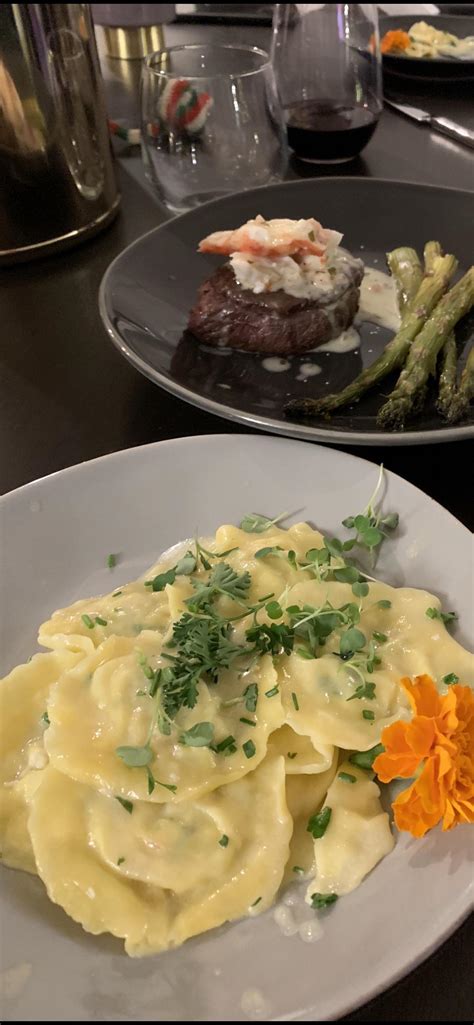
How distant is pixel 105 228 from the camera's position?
2.72 metres

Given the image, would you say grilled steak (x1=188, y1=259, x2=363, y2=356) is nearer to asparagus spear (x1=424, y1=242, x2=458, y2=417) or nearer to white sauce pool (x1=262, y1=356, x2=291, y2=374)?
white sauce pool (x1=262, y1=356, x2=291, y2=374)

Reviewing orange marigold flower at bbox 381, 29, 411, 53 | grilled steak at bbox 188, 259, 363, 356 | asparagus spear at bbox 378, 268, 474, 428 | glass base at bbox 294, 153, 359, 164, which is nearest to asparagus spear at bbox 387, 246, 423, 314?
asparagus spear at bbox 378, 268, 474, 428

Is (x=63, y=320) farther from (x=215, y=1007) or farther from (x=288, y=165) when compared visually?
(x=215, y=1007)

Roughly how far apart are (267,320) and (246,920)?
4.73 feet

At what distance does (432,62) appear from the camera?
351 centimetres

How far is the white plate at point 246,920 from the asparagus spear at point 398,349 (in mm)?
173

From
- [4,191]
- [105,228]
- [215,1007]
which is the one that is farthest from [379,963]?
[105,228]

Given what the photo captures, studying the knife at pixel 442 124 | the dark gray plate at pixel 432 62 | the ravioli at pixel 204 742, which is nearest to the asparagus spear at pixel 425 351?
the ravioli at pixel 204 742

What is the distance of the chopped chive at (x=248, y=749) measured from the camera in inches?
43.5

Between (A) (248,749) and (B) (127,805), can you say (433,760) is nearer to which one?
(A) (248,749)

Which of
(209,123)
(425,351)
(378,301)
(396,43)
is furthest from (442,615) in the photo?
(396,43)

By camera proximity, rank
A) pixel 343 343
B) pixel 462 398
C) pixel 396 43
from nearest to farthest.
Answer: pixel 462 398
pixel 343 343
pixel 396 43

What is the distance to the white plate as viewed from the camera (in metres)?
0.86

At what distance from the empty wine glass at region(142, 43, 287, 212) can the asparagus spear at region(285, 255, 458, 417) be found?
91cm
